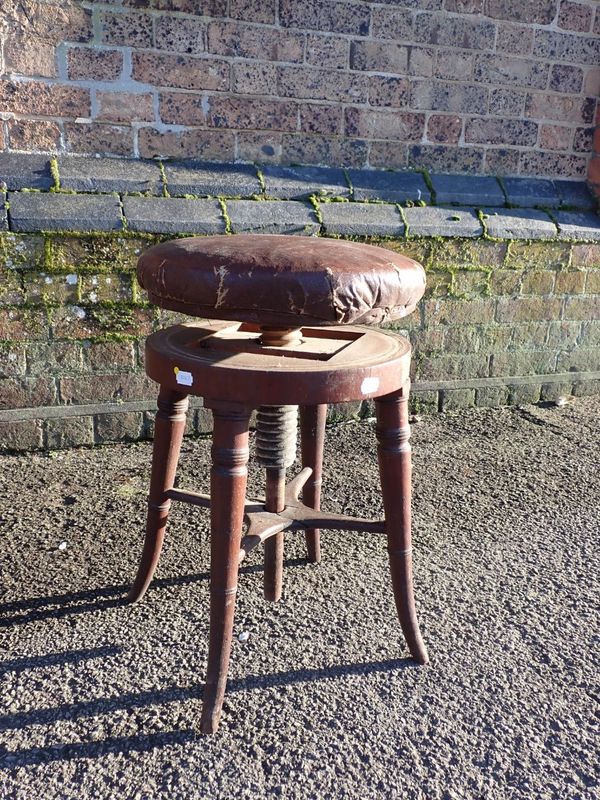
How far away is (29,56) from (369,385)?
242cm

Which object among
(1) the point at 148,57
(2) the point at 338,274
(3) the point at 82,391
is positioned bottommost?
(3) the point at 82,391

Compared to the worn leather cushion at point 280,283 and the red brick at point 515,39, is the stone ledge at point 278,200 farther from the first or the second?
the worn leather cushion at point 280,283

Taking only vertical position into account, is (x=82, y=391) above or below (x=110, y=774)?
above

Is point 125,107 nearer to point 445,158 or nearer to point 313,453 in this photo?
point 445,158

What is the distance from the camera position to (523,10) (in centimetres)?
383

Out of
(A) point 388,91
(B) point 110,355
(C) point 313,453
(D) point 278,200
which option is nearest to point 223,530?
(C) point 313,453

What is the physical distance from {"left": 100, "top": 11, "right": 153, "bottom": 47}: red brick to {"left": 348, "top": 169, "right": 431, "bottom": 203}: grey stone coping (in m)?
1.16

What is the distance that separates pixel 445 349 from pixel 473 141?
1131 millimetres

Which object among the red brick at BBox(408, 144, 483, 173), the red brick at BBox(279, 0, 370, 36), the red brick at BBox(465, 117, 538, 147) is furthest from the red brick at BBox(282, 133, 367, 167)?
the red brick at BBox(465, 117, 538, 147)

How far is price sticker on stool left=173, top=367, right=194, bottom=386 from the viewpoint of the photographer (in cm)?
176

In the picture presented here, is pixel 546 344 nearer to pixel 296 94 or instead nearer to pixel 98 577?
pixel 296 94

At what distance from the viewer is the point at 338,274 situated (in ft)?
5.32

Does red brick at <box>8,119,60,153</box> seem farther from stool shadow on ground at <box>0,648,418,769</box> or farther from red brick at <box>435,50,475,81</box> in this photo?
stool shadow on ground at <box>0,648,418,769</box>

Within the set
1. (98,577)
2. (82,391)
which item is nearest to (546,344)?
(82,391)
